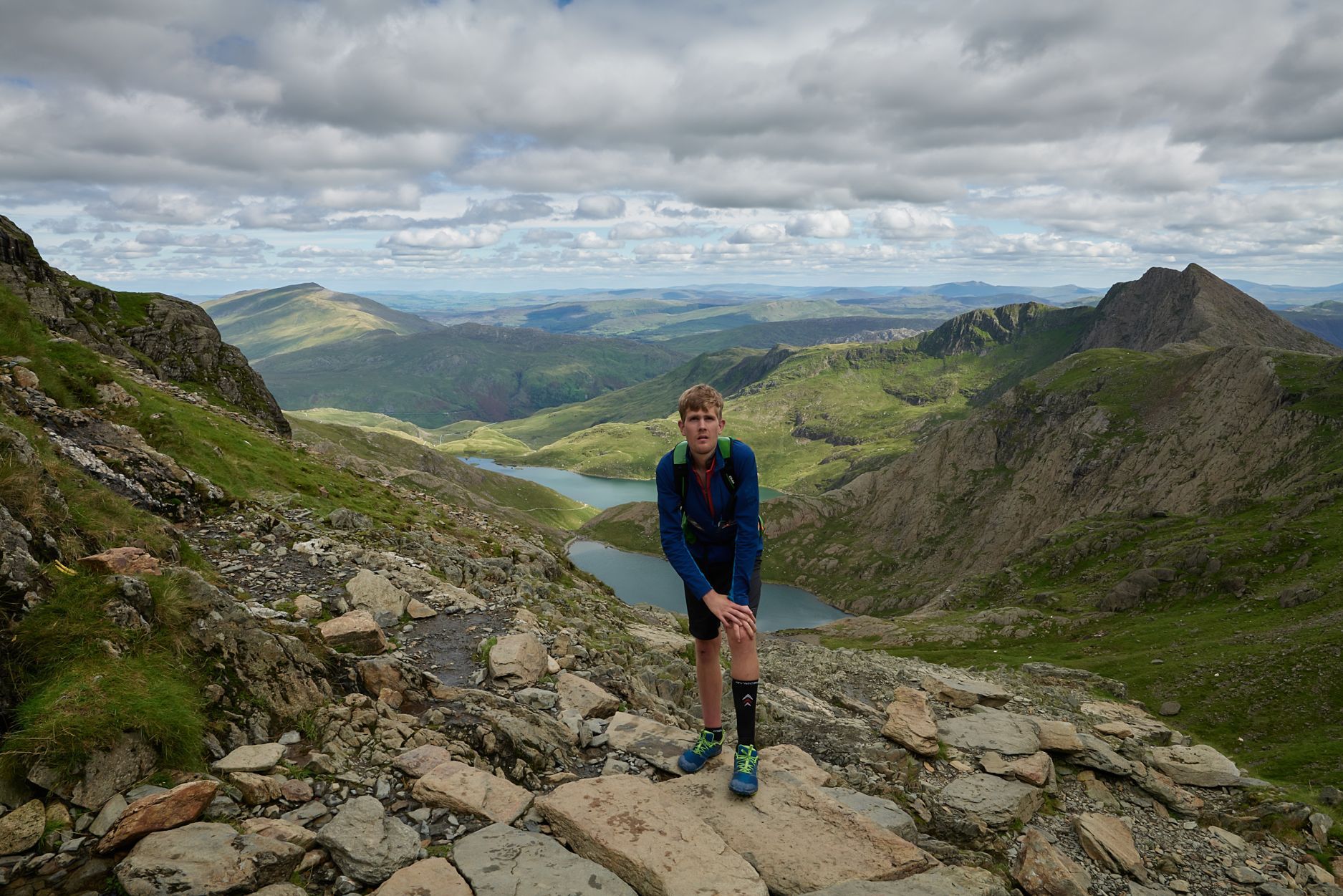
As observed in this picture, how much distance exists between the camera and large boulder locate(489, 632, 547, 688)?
601 inches

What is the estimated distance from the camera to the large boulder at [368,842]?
8.07m

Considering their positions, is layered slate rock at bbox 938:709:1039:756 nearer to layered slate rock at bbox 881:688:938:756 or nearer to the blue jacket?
layered slate rock at bbox 881:688:938:756

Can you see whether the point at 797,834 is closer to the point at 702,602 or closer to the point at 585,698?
the point at 702,602

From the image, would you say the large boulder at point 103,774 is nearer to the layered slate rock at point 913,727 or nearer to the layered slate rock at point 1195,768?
the layered slate rock at point 913,727

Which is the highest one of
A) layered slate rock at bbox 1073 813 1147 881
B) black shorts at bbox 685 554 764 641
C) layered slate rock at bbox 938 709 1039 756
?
black shorts at bbox 685 554 764 641

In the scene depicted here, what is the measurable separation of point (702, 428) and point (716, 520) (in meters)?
1.66

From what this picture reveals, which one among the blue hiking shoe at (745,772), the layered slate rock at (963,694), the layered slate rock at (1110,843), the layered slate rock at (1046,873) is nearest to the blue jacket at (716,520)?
the blue hiking shoe at (745,772)

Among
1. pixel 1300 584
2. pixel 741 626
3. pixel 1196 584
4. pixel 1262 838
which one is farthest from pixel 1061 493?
pixel 741 626

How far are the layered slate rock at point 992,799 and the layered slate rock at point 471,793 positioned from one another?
33.1 ft

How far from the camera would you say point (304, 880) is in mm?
7793

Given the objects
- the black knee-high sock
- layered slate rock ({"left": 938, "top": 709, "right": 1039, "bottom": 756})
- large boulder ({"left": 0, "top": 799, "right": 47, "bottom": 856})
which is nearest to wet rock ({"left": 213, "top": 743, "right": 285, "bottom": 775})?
large boulder ({"left": 0, "top": 799, "right": 47, "bottom": 856})

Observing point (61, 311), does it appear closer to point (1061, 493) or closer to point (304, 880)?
point (304, 880)

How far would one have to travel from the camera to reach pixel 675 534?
440 inches

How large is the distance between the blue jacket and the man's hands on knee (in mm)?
190
